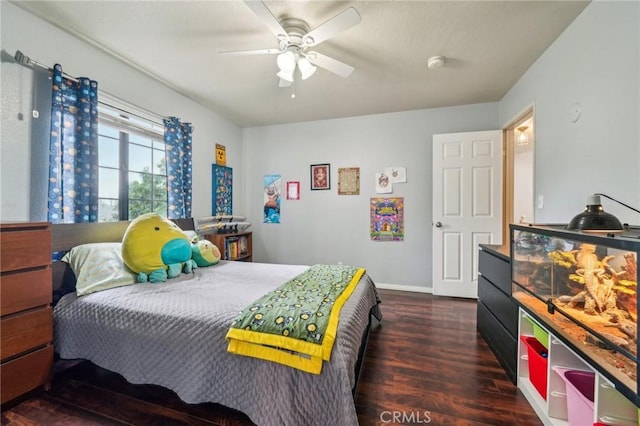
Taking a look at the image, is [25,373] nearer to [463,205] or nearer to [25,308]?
[25,308]

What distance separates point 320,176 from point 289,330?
288 cm

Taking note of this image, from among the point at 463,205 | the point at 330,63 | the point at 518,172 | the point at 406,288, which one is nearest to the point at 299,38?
the point at 330,63

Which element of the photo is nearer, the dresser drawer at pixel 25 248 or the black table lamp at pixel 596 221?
the black table lamp at pixel 596 221

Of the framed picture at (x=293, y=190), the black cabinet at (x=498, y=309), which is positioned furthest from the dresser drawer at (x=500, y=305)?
the framed picture at (x=293, y=190)

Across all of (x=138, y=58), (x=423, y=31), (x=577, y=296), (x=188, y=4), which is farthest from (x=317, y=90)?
(x=577, y=296)

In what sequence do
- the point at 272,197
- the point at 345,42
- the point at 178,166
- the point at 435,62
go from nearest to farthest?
the point at 345,42 < the point at 435,62 < the point at 178,166 < the point at 272,197

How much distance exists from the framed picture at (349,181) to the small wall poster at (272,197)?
995mm

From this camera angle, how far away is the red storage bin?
1.40 m

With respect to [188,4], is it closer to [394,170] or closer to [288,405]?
[288,405]

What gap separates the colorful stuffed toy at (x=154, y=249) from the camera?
6.29ft

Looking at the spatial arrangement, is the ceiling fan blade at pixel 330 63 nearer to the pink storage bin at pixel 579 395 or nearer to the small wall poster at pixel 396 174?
the small wall poster at pixel 396 174

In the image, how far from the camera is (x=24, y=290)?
1.46 meters

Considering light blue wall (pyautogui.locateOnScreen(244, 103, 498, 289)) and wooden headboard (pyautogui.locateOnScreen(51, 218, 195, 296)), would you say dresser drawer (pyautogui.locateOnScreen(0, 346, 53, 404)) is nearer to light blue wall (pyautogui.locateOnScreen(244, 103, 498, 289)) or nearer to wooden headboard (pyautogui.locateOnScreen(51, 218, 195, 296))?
wooden headboard (pyautogui.locateOnScreen(51, 218, 195, 296))

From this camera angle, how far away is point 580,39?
1725 millimetres
